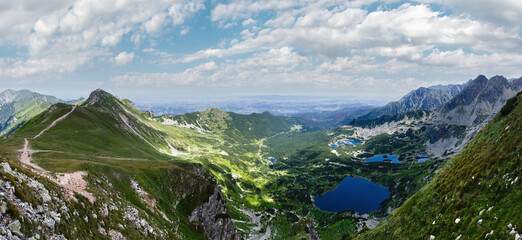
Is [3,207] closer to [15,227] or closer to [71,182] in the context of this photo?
[15,227]

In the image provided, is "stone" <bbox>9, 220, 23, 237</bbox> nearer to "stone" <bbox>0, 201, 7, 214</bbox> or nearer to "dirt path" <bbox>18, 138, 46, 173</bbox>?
"stone" <bbox>0, 201, 7, 214</bbox>

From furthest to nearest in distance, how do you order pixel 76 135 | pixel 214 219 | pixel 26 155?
1. pixel 76 135
2. pixel 214 219
3. pixel 26 155

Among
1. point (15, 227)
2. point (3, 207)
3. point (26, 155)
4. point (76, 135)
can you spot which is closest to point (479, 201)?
point (15, 227)

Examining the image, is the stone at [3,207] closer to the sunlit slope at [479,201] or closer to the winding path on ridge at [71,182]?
the winding path on ridge at [71,182]

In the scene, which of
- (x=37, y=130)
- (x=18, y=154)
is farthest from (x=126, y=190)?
(x=37, y=130)

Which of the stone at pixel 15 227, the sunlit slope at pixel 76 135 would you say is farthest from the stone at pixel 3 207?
the sunlit slope at pixel 76 135
